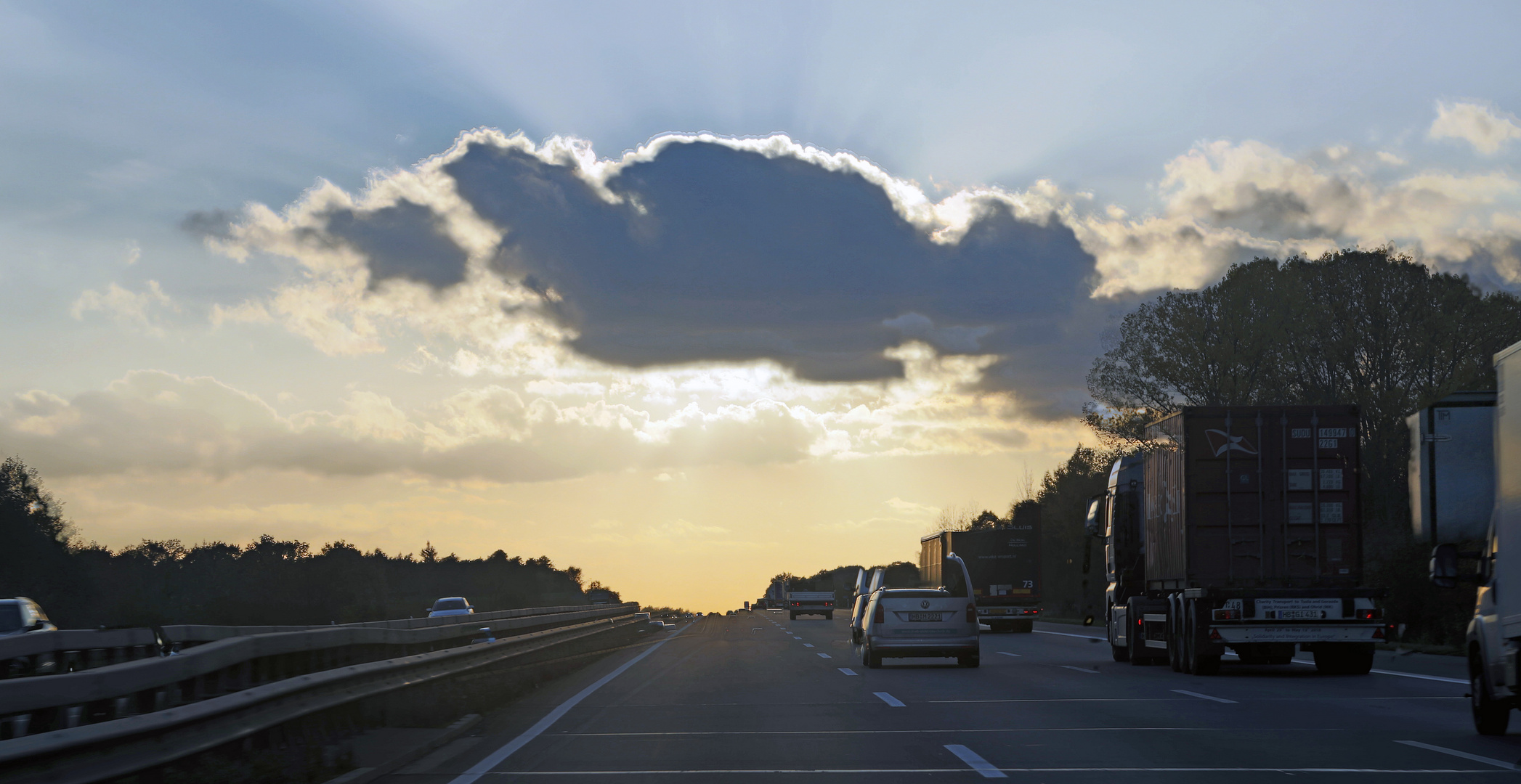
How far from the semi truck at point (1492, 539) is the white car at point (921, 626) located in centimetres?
1129

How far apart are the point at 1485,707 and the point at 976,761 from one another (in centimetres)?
479

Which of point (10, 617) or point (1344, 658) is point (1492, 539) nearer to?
point (1344, 658)

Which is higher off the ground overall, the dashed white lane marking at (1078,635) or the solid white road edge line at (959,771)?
the solid white road edge line at (959,771)

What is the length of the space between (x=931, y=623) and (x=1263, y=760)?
1331 cm

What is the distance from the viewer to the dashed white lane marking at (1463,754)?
9.98 meters

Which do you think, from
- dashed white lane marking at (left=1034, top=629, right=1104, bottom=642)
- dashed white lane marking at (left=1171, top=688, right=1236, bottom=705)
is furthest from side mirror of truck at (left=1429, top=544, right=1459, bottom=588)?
dashed white lane marking at (left=1034, top=629, right=1104, bottom=642)

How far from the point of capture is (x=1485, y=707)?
11852 mm

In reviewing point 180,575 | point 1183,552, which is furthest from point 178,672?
point 180,575

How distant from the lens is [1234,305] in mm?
50500

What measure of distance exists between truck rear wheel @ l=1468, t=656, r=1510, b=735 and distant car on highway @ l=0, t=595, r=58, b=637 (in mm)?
16802

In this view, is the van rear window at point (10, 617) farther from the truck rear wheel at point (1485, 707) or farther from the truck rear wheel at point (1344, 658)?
the truck rear wheel at point (1344, 658)

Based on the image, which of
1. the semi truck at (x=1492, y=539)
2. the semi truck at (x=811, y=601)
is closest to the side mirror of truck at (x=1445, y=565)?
the semi truck at (x=1492, y=539)

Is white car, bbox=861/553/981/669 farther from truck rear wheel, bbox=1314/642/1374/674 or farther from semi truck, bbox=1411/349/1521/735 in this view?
semi truck, bbox=1411/349/1521/735

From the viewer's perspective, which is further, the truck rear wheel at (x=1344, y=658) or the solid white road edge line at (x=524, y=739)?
the truck rear wheel at (x=1344, y=658)
